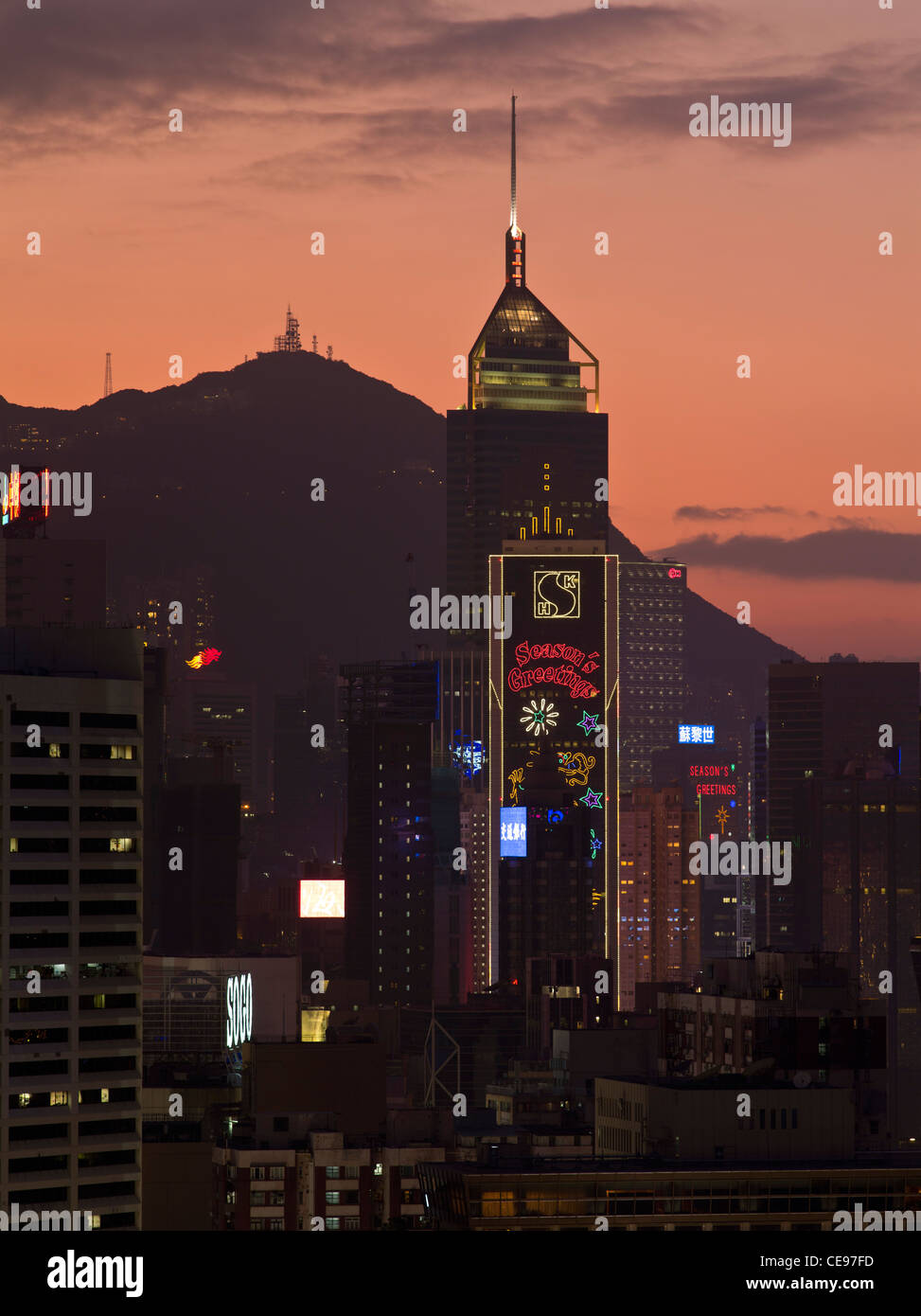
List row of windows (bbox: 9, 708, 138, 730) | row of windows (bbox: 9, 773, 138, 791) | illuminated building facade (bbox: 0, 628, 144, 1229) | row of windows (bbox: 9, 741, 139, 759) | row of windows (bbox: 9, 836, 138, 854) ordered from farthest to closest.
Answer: row of windows (bbox: 9, 708, 138, 730) → row of windows (bbox: 9, 741, 139, 759) → row of windows (bbox: 9, 773, 138, 791) → row of windows (bbox: 9, 836, 138, 854) → illuminated building facade (bbox: 0, 628, 144, 1229)

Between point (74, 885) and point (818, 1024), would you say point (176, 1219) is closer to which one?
point (74, 885)

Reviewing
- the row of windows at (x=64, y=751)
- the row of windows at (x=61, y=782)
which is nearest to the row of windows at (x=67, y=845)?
the row of windows at (x=61, y=782)

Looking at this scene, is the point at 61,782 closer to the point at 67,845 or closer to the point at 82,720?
the point at 67,845

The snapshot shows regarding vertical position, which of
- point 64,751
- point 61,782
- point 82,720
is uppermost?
point 82,720

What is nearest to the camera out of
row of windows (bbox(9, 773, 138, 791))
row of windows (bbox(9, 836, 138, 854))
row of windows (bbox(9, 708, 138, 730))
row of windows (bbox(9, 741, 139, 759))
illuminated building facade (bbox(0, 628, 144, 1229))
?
illuminated building facade (bbox(0, 628, 144, 1229))

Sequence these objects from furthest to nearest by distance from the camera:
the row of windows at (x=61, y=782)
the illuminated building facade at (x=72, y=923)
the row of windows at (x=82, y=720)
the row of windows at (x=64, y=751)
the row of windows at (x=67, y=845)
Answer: the row of windows at (x=82, y=720) → the row of windows at (x=64, y=751) → the row of windows at (x=61, y=782) → the row of windows at (x=67, y=845) → the illuminated building facade at (x=72, y=923)

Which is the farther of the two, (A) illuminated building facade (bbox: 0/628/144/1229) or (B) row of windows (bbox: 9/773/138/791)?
(B) row of windows (bbox: 9/773/138/791)

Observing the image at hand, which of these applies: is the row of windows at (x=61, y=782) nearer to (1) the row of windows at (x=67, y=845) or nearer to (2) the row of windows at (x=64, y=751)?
(2) the row of windows at (x=64, y=751)

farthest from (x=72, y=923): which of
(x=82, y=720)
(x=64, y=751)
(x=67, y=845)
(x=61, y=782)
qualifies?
(x=82, y=720)

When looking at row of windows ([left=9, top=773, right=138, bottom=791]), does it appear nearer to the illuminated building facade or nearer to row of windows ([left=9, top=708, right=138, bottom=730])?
the illuminated building facade

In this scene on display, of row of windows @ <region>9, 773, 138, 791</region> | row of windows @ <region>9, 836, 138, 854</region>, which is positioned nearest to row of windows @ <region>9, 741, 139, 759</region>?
row of windows @ <region>9, 773, 138, 791</region>

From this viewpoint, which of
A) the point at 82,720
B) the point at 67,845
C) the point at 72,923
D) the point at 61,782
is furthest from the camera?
the point at 82,720

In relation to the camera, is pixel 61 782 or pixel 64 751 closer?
pixel 61 782
